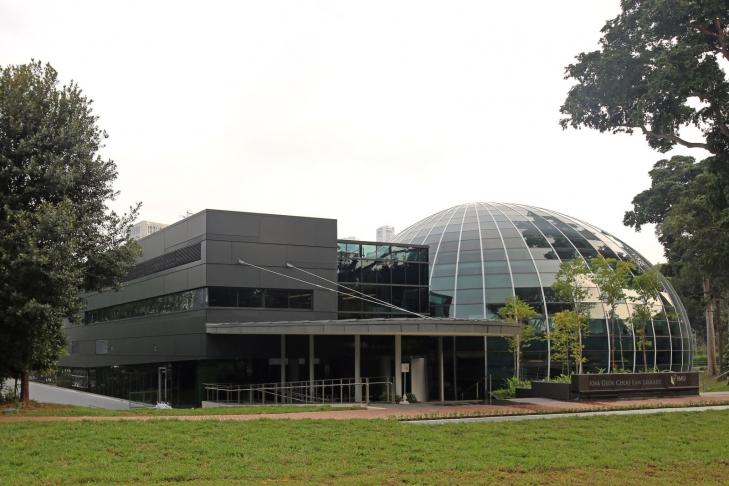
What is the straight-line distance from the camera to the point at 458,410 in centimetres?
2577

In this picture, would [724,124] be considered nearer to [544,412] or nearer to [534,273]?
[544,412]

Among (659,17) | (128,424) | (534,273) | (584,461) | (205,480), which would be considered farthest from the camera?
(534,273)

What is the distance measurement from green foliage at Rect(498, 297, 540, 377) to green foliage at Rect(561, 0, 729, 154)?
43.8ft

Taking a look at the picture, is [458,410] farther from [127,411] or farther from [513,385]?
[127,411]

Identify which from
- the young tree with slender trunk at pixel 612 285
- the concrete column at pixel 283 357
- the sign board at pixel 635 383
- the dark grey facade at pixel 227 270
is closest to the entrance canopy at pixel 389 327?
the dark grey facade at pixel 227 270

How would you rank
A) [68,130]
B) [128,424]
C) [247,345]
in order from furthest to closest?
[247,345], [68,130], [128,424]

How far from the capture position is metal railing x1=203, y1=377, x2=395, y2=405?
107 feet

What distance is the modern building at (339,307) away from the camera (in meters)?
33.4

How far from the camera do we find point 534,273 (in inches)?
1628

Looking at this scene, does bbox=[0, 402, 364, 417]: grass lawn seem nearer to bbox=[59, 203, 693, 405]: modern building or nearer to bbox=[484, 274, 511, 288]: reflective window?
bbox=[59, 203, 693, 405]: modern building

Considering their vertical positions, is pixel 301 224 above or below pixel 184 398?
above

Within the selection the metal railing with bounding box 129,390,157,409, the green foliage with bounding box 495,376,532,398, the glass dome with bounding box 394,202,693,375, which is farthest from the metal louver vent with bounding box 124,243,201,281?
the green foliage with bounding box 495,376,532,398

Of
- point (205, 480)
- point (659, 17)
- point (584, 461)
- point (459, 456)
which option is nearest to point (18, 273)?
point (205, 480)

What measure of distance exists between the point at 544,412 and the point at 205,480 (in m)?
15.6
